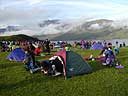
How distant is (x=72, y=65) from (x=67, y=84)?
10.9ft

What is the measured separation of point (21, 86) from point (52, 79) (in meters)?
3.12

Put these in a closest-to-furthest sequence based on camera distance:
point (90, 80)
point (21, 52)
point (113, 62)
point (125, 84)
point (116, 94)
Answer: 1. point (116, 94)
2. point (125, 84)
3. point (90, 80)
4. point (113, 62)
5. point (21, 52)

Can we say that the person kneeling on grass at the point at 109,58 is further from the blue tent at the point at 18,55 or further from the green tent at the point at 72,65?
the blue tent at the point at 18,55

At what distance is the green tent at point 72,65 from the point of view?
24016mm

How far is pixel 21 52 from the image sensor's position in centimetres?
3850

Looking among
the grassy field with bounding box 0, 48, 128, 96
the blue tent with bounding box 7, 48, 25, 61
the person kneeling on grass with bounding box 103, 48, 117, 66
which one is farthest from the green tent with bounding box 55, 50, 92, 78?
the blue tent with bounding box 7, 48, 25, 61

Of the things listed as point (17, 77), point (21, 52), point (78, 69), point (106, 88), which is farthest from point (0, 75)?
point (21, 52)

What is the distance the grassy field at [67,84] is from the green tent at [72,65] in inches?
22.5

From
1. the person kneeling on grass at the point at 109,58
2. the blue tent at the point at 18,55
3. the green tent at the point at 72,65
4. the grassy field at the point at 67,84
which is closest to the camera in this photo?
the grassy field at the point at 67,84

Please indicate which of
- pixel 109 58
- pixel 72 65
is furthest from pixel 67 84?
pixel 109 58

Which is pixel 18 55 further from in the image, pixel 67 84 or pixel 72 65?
pixel 67 84

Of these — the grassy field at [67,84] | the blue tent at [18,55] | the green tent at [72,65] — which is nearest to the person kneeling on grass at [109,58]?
the grassy field at [67,84]

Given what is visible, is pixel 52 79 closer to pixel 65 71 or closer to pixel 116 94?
pixel 65 71

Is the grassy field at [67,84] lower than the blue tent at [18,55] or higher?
lower
